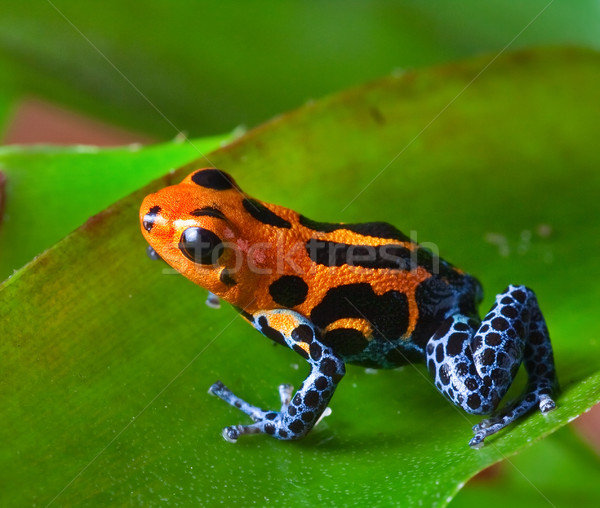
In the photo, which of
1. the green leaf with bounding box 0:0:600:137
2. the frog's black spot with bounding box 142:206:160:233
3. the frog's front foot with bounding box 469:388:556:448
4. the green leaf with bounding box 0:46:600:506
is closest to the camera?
the green leaf with bounding box 0:46:600:506

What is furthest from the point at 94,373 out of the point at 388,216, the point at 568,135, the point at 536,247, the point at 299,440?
the point at 568,135

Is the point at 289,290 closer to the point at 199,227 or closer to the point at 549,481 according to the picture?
the point at 199,227

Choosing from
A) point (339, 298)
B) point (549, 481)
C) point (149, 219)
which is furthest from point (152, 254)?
point (549, 481)

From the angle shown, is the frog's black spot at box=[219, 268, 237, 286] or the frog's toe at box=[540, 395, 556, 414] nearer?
the frog's toe at box=[540, 395, 556, 414]

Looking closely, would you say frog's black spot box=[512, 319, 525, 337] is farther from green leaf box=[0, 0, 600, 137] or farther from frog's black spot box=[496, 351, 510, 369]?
green leaf box=[0, 0, 600, 137]

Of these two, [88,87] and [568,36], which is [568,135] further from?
[88,87]

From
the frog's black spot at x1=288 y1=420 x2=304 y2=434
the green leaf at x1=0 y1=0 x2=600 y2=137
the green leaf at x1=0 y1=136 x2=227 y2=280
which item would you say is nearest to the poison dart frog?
the frog's black spot at x1=288 y1=420 x2=304 y2=434
